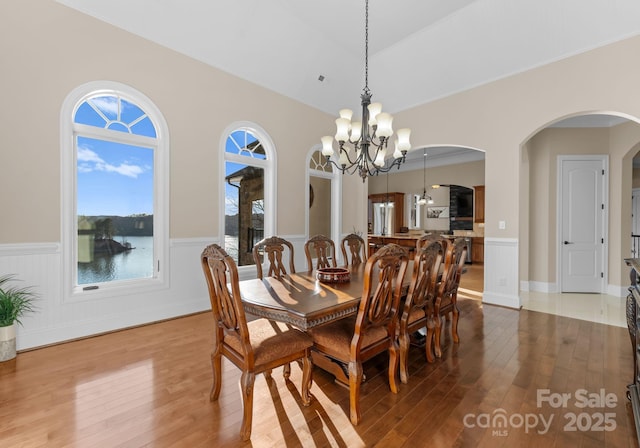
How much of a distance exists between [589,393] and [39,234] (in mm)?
4885

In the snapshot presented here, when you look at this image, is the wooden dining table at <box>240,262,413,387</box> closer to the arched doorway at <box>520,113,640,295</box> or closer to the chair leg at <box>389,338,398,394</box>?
the chair leg at <box>389,338,398,394</box>

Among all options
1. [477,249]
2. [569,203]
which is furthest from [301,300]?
[477,249]

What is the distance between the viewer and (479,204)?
856cm

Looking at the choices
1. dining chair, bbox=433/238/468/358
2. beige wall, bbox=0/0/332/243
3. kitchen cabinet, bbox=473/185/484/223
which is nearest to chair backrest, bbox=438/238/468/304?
dining chair, bbox=433/238/468/358

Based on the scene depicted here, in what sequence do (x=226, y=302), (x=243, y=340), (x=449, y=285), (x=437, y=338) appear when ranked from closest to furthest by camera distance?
(x=243, y=340) < (x=226, y=302) < (x=437, y=338) < (x=449, y=285)

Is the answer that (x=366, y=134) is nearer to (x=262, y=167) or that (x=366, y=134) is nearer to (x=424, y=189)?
(x=262, y=167)

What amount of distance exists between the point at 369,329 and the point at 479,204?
7.92m

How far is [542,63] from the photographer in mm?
4066

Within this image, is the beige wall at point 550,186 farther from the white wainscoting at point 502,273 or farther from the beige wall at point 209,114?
the white wainscoting at point 502,273

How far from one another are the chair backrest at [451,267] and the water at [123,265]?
337cm

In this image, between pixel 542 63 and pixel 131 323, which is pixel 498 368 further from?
pixel 542 63

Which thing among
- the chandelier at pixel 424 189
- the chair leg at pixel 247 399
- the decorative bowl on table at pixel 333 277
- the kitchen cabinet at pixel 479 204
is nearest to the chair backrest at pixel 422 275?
the decorative bowl on table at pixel 333 277

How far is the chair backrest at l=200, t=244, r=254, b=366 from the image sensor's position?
164 centimetres

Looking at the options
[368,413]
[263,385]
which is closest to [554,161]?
[368,413]
